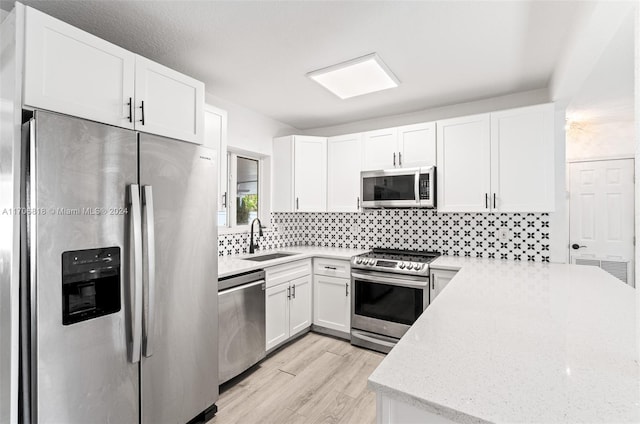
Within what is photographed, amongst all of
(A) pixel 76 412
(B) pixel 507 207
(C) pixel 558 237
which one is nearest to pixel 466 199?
(B) pixel 507 207

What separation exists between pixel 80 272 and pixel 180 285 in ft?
1.70

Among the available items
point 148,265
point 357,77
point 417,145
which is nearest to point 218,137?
point 357,77

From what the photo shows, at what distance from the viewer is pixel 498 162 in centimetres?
276

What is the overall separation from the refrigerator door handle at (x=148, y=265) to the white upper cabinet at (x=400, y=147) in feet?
7.61

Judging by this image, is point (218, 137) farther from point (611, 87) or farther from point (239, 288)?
point (611, 87)

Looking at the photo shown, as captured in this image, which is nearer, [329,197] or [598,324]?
[598,324]

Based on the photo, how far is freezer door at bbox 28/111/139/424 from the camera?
1.29 metres

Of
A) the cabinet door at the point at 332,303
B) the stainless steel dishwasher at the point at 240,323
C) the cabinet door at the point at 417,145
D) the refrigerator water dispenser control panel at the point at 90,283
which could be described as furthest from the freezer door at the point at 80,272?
the cabinet door at the point at 417,145

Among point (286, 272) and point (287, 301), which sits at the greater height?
point (286, 272)

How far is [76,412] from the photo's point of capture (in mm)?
1395

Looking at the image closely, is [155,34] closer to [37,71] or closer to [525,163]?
[37,71]

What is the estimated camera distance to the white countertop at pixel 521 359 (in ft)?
2.52

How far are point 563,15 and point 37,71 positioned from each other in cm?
266

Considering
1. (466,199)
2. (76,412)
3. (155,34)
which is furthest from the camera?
(466,199)
